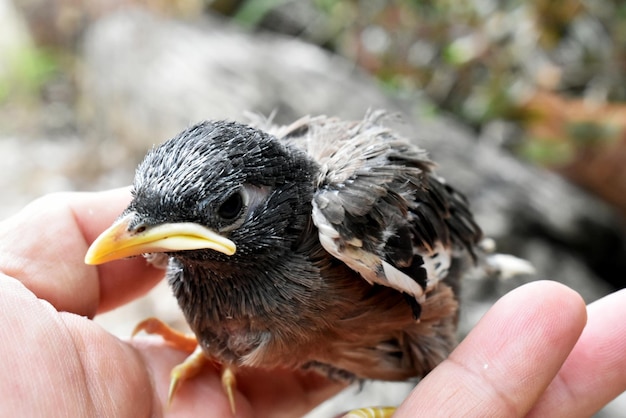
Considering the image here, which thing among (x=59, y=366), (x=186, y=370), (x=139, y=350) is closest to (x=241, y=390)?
(x=186, y=370)

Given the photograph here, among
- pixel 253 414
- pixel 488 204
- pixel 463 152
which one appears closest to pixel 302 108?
pixel 463 152

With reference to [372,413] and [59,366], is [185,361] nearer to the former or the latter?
[59,366]

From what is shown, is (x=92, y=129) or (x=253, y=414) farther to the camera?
(x=92, y=129)

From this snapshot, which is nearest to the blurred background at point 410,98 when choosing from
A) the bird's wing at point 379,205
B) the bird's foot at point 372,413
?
the bird's foot at point 372,413

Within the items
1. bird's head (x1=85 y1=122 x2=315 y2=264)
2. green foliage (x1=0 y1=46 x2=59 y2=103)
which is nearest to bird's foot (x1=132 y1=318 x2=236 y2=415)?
bird's head (x1=85 y1=122 x2=315 y2=264)

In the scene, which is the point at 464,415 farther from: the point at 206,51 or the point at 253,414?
the point at 206,51

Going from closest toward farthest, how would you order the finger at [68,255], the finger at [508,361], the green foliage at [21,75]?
1. the finger at [508,361]
2. the finger at [68,255]
3. the green foliage at [21,75]

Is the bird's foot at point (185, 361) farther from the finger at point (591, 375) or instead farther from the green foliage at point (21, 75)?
the green foliage at point (21, 75)
